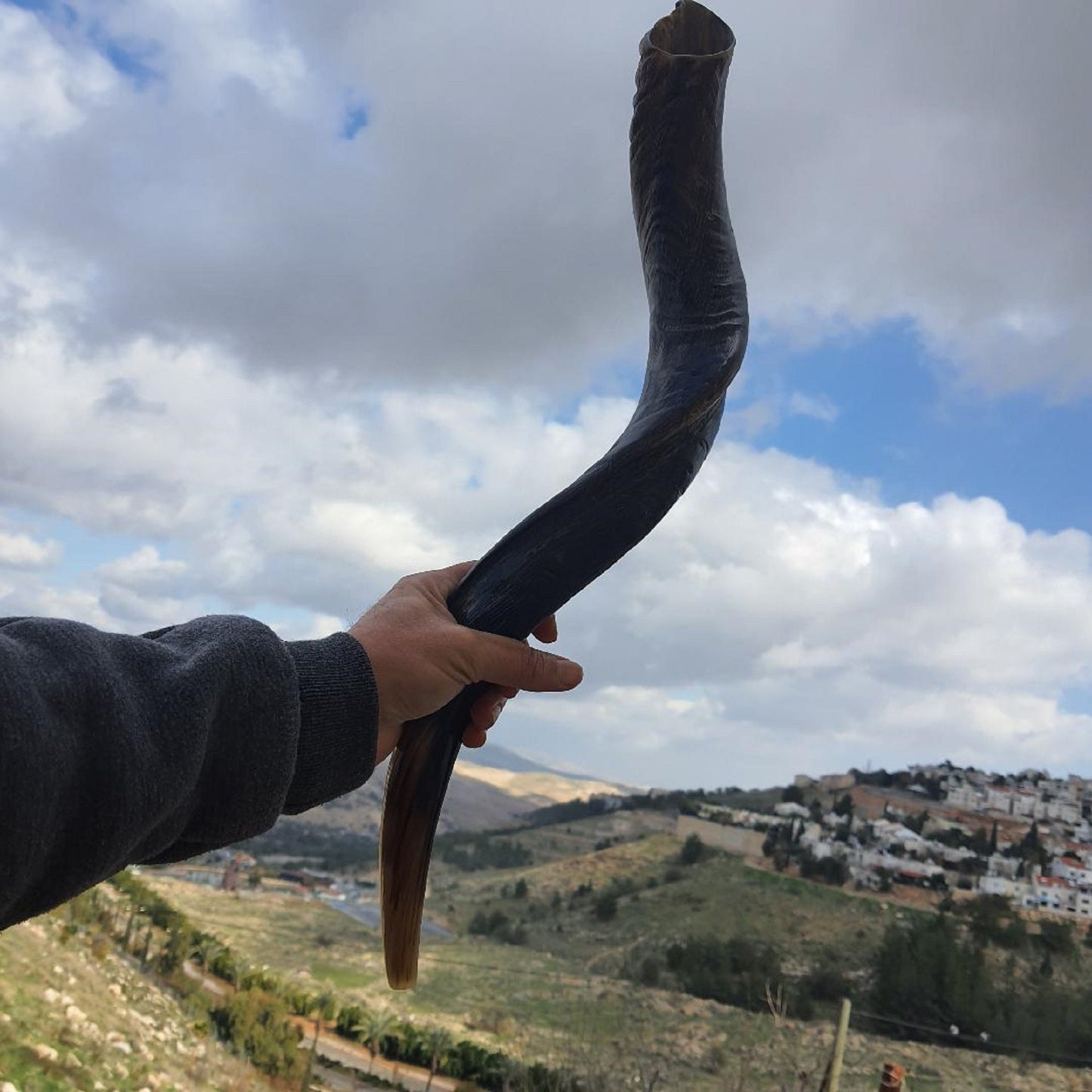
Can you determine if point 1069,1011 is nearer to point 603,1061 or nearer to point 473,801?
point 603,1061

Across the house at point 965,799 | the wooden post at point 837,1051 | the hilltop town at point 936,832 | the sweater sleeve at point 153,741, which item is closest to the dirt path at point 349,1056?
the wooden post at point 837,1051

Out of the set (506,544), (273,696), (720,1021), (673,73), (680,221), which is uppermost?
Answer: (673,73)

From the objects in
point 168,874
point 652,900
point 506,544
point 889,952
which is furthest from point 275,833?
point 506,544

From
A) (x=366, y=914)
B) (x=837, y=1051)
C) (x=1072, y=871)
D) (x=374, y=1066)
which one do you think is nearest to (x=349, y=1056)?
(x=374, y=1066)

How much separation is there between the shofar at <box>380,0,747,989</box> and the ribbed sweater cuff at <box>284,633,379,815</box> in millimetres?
173

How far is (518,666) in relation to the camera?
168 centimetres

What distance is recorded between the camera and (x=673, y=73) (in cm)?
178

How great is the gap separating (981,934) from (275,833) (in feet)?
140

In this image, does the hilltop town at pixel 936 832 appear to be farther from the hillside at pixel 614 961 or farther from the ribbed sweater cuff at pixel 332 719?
the ribbed sweater cuff at pixel 332 719

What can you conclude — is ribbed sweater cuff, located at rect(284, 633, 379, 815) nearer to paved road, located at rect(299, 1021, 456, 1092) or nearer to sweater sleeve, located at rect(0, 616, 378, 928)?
sweater sleeve, located at rect(0, 616, 378, 928)

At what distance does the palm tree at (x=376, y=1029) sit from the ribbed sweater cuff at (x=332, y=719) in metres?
16.7

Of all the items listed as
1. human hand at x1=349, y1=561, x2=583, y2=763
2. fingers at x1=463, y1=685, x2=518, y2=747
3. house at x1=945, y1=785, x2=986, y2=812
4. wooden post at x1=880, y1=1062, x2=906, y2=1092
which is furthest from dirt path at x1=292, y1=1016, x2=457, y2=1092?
house at x1=945, y1=785, x2=986, y2=812

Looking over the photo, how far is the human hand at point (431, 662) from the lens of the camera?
5.27ft

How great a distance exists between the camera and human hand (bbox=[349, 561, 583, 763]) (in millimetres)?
1605
